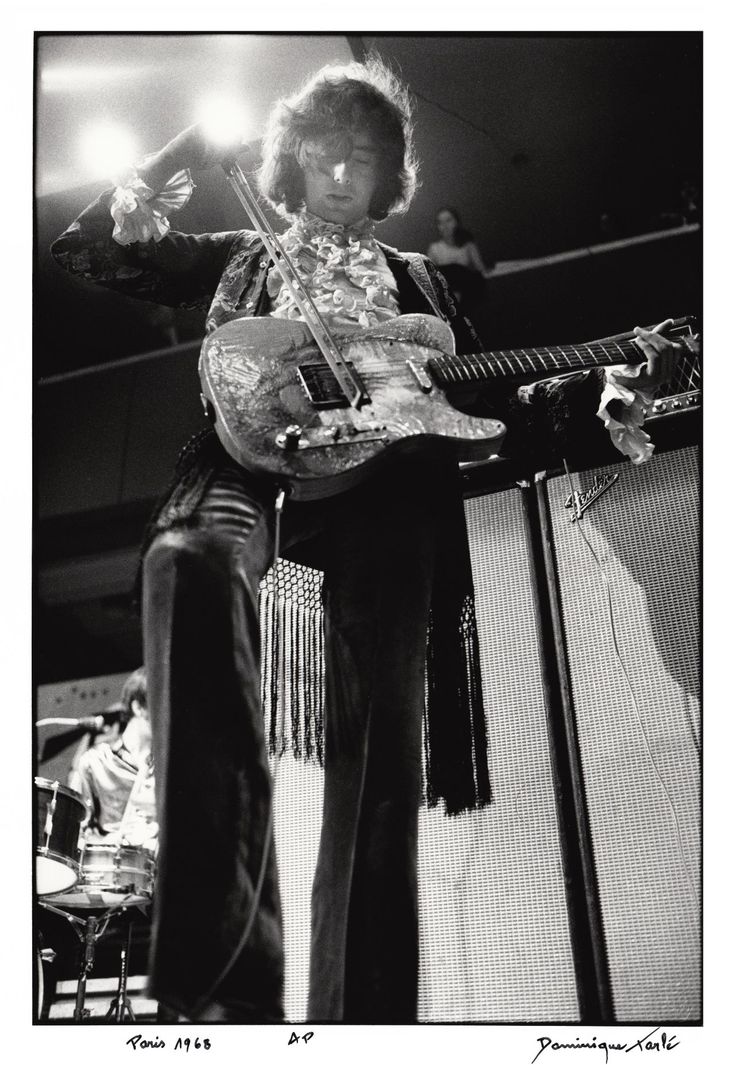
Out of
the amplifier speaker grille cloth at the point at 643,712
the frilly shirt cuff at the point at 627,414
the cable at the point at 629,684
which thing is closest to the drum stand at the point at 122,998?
the amplifier speaker grille cloth at the point at 643,712

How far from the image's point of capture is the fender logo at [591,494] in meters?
2.45

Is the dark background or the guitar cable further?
the dark background

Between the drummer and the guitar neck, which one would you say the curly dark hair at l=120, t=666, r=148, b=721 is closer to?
the drummer

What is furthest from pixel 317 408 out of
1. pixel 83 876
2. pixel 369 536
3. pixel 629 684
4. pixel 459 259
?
pixel 83 876

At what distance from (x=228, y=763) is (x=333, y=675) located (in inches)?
12.5

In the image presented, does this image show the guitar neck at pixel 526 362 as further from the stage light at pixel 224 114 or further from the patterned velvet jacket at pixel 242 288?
the stage light at pixel 224 114

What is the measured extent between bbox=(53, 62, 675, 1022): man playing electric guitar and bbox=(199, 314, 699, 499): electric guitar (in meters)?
0.06

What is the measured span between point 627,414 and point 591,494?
0.23 metres

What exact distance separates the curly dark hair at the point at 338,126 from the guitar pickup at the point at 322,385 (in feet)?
1.48

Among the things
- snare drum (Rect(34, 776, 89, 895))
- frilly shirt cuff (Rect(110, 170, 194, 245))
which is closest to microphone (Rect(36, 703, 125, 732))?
snare drum (Rect(34, 776, 89, 895))

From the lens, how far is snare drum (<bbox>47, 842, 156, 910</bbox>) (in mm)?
2520
